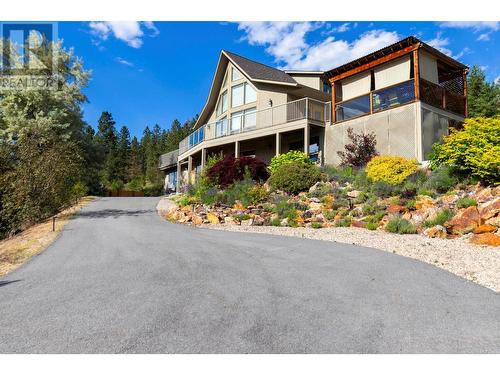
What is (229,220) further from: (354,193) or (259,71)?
(259,71)

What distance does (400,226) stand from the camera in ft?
31.4

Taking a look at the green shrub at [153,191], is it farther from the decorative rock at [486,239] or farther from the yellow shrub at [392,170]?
the decorative rock at [486,239]

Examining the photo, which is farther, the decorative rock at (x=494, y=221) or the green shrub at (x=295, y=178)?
the green shrub at (x=295, y=178)

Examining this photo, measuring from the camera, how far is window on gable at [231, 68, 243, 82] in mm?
24834

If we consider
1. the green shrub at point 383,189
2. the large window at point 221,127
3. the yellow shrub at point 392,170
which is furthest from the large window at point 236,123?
the green shrub at point 383,189

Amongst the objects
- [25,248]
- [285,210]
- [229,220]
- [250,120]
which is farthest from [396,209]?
[250,120]

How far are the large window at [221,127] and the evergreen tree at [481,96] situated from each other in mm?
22541

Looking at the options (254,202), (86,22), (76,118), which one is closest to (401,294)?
(86,22)

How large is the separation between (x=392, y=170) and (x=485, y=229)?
195 inches

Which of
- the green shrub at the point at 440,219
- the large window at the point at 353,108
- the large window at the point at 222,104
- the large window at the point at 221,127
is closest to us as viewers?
the green shrub at the point at 440,219

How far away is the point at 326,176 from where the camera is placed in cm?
1545

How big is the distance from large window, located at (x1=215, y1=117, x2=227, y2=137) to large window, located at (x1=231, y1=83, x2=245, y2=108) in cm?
210

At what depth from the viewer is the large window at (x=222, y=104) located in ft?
86.3

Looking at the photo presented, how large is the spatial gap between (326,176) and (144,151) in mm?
62297
